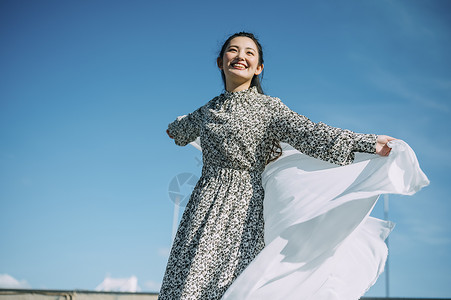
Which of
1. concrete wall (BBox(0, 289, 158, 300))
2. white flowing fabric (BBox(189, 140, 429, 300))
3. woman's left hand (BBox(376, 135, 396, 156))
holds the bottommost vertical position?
concrete wall (BBox(0, 289, 158, 300))

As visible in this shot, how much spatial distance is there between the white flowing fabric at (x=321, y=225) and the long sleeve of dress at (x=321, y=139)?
92 mm

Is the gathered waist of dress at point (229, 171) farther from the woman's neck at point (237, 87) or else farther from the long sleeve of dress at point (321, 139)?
the woman's neck at point (237, 87)

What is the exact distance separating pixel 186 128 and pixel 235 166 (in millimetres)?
615

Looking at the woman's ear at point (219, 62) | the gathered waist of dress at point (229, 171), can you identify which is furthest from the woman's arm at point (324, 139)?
the woman's ear at point (219, 62)

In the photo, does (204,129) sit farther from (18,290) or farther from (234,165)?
(18,290)

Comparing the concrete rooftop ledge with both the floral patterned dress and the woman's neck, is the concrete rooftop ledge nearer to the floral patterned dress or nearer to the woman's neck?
the floral patterned dress

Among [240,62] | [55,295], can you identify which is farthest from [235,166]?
[55,295]

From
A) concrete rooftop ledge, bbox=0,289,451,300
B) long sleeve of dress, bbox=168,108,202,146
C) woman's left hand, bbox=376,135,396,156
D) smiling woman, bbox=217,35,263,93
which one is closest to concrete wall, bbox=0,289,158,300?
concrete rooftop ledge, bbox=0,289,451,300

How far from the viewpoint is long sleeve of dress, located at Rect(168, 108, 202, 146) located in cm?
262

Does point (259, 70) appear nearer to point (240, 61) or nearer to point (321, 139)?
point (240, 61)

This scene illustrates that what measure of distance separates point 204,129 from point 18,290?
3019 millimetres

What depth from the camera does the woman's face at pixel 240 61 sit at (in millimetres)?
2316

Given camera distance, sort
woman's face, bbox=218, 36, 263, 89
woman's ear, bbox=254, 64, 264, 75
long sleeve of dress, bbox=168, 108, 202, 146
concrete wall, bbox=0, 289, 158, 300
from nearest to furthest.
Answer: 1. woman's face, bbox=218, 36, 263, 89
2. woman's ear, bbox=254, 64, 264, 75
3. long sleeve of dress, bbox=168, 108, 202, 146
4. concrete wall, bbox=0, 289, 158, 300

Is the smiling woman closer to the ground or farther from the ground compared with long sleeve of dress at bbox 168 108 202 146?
farther from the ground
